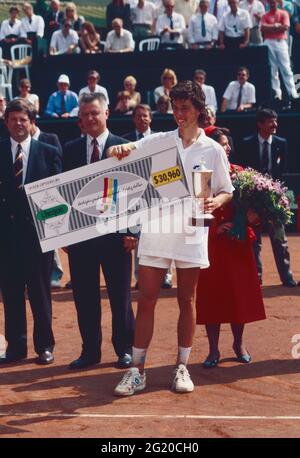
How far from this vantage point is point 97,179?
7.36 m

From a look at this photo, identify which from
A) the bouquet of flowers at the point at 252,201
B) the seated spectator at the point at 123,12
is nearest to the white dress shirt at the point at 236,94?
the seated spectator at the point at 123,12

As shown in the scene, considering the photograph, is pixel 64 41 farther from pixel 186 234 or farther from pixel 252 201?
pixel 186 234

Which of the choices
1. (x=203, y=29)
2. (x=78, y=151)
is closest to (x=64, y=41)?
(x=203, y=29)

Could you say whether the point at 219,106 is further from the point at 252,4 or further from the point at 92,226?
the point at 92,226

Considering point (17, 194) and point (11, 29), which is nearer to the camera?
point (17, 194)

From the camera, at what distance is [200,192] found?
709 cm

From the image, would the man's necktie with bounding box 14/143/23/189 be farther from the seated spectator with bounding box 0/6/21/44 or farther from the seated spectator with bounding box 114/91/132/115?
the seated spectator with bounding box 0/6/21/44

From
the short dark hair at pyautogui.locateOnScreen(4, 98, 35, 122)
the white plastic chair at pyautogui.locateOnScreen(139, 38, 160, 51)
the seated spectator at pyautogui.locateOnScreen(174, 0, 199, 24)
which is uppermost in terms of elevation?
the seated spectator at pyautogui.locateOnScreen(174, 0, 199, 24)

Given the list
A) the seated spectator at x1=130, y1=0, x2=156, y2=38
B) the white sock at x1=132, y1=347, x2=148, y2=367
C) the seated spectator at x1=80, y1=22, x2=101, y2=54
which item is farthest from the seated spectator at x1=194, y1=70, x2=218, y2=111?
the white sock at x1=132, y1=347, x2=148, y2=367

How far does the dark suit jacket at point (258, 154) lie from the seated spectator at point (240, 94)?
17.9 ft

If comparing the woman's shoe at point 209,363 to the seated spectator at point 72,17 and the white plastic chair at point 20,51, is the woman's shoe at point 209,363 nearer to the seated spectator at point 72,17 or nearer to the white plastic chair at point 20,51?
the seated spectator at point 72,17

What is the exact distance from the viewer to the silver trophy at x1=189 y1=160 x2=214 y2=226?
7.07 meters

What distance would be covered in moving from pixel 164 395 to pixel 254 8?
45.0 feet

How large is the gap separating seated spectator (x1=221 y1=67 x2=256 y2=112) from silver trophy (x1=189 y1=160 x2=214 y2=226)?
35.8 feet
